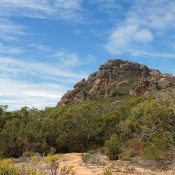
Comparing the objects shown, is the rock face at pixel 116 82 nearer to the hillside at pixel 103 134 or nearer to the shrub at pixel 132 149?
the hillside at pixel 103 134

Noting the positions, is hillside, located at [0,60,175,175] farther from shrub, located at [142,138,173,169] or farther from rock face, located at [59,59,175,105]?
rock face, located at [59,59,175,105]

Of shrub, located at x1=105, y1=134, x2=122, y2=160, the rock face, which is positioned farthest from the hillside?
the rock face

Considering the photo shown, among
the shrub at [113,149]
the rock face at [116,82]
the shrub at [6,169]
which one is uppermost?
the rock face at [116,82]

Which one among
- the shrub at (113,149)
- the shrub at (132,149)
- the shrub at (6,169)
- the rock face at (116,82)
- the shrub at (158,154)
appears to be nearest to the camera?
the shrub at (6,169)

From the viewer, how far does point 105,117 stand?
113 feet

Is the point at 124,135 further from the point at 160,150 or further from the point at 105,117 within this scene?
the point at 160,150

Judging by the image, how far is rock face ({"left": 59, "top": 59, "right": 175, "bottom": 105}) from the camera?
8364cm

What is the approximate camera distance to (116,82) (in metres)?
96.1

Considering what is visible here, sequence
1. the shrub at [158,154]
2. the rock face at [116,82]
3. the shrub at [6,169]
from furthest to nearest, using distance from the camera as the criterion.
A: the rock face at [116,82] < the shrub at [158,154] < the shrub at [6,169]

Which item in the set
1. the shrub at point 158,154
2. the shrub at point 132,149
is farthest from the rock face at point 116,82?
the shrub at point 158,154

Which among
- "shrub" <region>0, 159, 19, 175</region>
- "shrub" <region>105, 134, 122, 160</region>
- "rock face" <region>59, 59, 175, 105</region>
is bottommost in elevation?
"shrub" <region>0, 159, 19, 175</region>

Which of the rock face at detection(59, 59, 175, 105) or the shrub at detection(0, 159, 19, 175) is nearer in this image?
the shrub at detection(0, 159, 19, 175)

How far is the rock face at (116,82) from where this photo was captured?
A: 83.6 m

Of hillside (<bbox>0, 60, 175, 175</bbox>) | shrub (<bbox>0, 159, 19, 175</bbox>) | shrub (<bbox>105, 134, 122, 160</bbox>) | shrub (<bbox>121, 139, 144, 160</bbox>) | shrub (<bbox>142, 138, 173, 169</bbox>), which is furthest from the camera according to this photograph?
shrub (<bbox>105, 134, 122, 160</bbox>)
